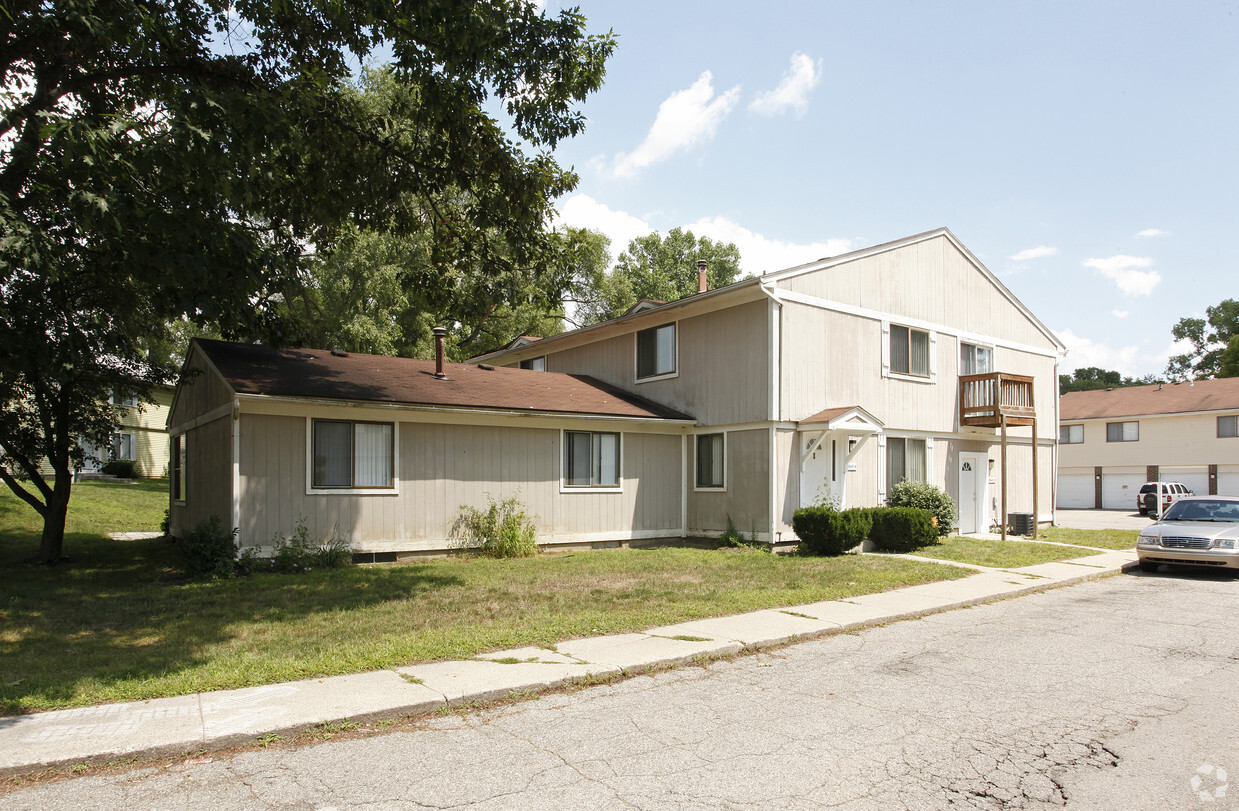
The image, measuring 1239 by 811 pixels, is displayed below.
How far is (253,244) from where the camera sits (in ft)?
32.0

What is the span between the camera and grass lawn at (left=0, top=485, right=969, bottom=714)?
277 inches

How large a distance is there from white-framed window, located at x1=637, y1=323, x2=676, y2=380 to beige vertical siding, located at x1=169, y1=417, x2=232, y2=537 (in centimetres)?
1021

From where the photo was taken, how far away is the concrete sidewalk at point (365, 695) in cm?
523

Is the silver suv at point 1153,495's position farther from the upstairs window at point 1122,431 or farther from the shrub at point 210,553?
the shrub at point 210,553

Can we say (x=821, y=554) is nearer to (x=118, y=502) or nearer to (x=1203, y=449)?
(x=118, y=502)

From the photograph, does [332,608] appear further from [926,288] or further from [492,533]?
[926,288]

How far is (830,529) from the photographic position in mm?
15656

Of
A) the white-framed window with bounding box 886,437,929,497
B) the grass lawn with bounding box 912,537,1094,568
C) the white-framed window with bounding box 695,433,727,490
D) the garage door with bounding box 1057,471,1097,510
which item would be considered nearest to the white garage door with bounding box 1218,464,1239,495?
the garage door with bounding box 1057,471,1097,510

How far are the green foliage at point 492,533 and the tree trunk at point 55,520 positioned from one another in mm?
7329

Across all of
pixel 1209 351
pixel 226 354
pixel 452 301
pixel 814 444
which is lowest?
pixel 814 444

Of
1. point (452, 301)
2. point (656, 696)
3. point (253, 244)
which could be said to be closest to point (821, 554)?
point (452, 301)

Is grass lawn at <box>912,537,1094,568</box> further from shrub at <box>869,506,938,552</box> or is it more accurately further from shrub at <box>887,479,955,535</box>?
shrub at <box>887,479,955,535</box>

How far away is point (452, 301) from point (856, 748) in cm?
1156

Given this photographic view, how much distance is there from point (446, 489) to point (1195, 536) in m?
13.9
